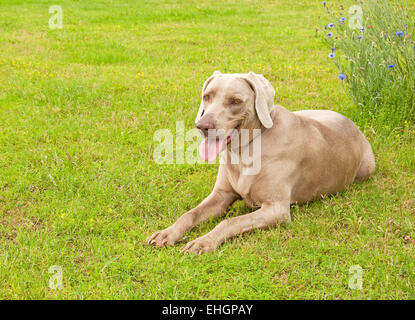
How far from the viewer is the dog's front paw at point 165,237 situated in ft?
12.3

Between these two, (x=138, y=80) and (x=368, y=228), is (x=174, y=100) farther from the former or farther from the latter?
(x=368, y=228)

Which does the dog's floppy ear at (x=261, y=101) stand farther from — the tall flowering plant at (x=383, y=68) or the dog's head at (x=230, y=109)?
the tall flowering plant at (x=383, y=68)

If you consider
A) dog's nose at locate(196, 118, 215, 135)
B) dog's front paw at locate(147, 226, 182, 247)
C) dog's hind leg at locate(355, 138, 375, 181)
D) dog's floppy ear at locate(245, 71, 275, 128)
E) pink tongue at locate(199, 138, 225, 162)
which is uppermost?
Result: dog's floppy ear at locate(245, 71, 275, 128)

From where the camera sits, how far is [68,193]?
14.9 ft

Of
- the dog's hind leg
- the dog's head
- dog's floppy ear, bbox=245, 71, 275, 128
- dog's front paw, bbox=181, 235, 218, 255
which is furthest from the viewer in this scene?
the dog's hind leg

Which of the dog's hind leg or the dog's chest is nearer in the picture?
the dog's chest

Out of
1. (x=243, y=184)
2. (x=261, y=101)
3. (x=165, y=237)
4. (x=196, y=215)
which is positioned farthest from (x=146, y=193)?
(x=261, y=101)

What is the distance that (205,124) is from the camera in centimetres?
367

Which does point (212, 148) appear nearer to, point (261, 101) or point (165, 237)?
point (261, 101)

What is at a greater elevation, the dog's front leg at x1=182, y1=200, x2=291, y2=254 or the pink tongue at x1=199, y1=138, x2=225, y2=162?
the pink tongue at x1=199, y1=138, x2=225, y2=162

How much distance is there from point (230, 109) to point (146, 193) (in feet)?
4.32

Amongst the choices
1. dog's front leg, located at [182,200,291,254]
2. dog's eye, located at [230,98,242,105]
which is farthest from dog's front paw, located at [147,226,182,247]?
dog's eye, located at [230,98,242,105]

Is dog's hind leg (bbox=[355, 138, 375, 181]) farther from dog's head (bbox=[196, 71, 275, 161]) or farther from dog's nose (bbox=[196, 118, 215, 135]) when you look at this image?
dog's nose (bbox=[196, 118, 215, 135])

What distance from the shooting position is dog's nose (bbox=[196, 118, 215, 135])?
3.66 m
